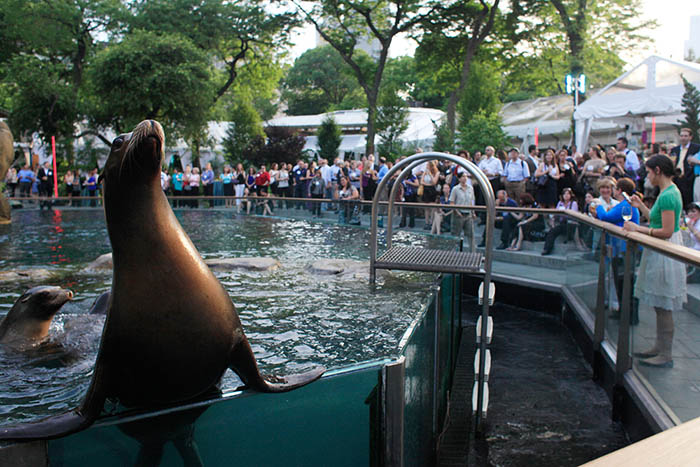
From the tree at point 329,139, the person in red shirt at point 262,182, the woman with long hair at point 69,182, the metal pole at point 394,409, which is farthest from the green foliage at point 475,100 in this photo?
the metal pole at point 394,409

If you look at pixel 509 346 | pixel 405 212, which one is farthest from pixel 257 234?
pixel 509 346

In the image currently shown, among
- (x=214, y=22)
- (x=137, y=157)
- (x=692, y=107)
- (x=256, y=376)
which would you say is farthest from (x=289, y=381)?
(x=214, y=22)

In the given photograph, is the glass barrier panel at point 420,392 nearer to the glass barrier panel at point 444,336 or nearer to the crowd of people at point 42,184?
the glass barrier panel at point 444,336

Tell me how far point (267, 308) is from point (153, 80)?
22.6 m

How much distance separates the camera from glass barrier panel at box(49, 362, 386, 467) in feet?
6.35

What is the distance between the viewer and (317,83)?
77812 millimetres

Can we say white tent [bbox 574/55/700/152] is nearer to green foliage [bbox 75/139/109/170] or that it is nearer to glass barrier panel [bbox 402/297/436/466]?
glass barrier panel [bbox 402/297/436/466]

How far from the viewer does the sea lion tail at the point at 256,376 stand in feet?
7.83

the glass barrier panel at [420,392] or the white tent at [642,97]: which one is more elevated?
the white tent at [642,97]

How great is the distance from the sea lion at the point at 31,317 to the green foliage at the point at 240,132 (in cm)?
3379

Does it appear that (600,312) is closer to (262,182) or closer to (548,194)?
(548,194)

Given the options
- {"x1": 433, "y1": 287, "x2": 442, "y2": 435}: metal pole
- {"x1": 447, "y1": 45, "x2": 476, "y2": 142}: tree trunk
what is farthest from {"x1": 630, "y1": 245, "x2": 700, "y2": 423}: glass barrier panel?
{"x1": 447, "y1": 45, "x2": 476, "y2": 142}: tree trunk

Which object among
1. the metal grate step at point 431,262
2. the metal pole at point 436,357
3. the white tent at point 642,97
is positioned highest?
the white tent at point 642,97

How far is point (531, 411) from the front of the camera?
18.2ft
